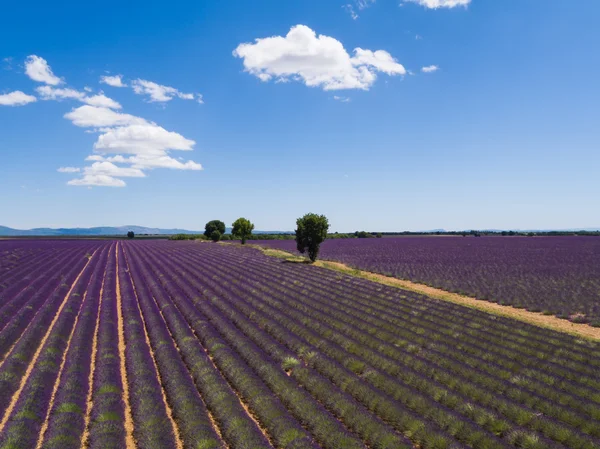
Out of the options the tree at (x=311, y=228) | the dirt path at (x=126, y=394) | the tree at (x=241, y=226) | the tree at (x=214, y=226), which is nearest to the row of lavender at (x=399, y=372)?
the dirt path at (x=126, y=394)

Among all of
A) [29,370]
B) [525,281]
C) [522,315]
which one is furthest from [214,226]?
[29,370]

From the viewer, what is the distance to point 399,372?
41.4ft

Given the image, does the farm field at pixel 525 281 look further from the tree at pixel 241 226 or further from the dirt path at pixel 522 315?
the tree at pixel 241 226

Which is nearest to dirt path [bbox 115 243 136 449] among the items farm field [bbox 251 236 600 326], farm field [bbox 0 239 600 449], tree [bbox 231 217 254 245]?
farm field [bbox 0 239 600 449]

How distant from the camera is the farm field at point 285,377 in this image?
909cm

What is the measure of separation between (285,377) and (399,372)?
3.57 metres

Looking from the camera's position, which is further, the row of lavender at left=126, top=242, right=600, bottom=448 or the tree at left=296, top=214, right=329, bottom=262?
the tree at left=296, top=214, right=329, bottom=262

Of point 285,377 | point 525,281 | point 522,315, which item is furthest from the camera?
point 525,281

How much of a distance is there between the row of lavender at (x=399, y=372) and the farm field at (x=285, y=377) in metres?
0.06

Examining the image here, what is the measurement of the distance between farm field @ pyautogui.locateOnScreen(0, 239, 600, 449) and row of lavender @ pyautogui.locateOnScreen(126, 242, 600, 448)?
0.18 feet

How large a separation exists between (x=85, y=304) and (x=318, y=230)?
29682 millimetres

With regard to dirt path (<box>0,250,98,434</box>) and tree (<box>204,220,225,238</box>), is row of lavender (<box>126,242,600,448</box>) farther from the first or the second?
tree (<box>204,220,225,238</box>)

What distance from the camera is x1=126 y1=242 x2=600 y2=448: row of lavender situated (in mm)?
9250

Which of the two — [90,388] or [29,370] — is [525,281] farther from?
[29,370]
